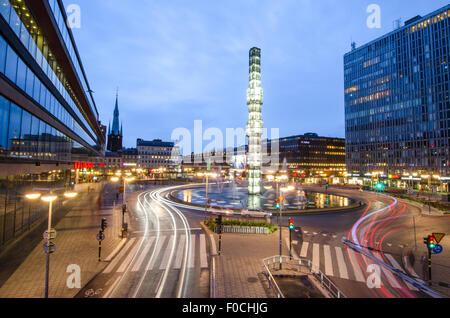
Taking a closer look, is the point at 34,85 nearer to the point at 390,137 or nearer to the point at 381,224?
the point at 381,224

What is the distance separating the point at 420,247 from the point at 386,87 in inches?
3693

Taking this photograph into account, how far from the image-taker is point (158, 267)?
46.0 ft

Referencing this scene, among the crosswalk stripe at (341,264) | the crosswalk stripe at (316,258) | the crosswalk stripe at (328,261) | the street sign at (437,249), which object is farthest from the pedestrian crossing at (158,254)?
the street sign at (437,249)

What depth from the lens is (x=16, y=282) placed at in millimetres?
12008

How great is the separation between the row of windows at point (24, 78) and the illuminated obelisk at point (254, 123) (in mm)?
34914

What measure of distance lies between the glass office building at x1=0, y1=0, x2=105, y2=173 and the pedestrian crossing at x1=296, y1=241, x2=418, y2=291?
68.0 feet

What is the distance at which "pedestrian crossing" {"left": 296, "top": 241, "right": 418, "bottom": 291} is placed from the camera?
13028 millimetres

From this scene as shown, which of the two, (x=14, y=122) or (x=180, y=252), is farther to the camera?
(x=180, y=252)

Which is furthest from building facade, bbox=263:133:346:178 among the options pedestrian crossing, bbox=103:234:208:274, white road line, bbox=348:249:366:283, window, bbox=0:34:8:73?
window, bbox=0:34:8:73

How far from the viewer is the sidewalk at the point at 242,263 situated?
11070 millimetres

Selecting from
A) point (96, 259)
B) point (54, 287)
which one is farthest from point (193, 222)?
point (54, 287)

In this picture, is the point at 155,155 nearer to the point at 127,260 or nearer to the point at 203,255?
the point at 127,260

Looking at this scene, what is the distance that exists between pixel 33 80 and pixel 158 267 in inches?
666

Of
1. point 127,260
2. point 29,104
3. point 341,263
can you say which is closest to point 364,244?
point 341,263
